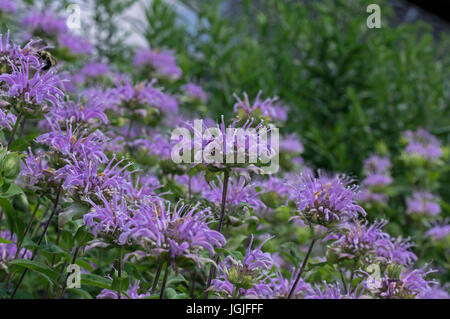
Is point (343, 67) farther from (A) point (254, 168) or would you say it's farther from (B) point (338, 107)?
(A) point (254, 168)

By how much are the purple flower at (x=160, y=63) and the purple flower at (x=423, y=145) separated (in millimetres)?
1198

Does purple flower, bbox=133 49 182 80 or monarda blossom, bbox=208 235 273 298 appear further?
purple flower, bbox=133 49 182 80

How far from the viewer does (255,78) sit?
2.48 m

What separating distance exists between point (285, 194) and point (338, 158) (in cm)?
136

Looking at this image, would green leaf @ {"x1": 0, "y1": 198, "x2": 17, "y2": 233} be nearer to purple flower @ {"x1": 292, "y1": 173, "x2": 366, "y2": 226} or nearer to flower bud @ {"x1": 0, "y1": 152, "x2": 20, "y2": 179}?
flower bud @ {"x1": 0, "y1": 152, "x2": 20, "y2": 179}

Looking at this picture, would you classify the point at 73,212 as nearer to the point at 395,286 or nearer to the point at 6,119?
the point at 6,119

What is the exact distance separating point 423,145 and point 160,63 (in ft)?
4.50

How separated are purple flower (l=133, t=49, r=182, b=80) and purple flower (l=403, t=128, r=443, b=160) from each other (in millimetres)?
1198

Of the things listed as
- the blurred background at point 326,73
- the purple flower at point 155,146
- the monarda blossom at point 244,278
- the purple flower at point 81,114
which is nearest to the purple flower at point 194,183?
the purple flower at point 155,146

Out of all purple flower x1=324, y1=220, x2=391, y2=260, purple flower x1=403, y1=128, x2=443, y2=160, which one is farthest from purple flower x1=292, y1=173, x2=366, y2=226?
purple flower x1=403, y1=128, x2=443, y2=160

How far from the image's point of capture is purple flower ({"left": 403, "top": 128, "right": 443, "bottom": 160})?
2.19 metres

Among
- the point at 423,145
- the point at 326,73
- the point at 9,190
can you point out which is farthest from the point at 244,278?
the point at 326,73

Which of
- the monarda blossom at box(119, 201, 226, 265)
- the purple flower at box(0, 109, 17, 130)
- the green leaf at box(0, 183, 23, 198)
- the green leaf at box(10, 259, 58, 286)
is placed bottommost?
the green leaf at box(10, 259, 58, 286)
